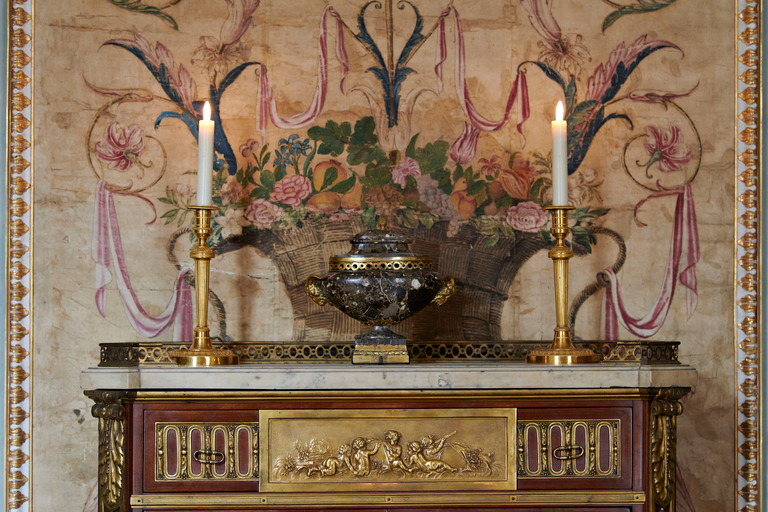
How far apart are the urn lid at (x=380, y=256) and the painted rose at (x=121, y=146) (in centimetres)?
91

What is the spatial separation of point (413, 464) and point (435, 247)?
86 centimetres

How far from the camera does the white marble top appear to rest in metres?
2.04

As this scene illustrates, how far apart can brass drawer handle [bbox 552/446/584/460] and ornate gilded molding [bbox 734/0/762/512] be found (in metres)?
0.94

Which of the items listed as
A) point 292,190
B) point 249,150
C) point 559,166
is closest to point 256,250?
point 292,190

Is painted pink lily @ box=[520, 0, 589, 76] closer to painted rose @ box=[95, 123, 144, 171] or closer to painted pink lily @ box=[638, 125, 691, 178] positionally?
painted pink lily @ box=[638, 125, 691, 178]

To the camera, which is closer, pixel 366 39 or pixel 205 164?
pixel 205 164

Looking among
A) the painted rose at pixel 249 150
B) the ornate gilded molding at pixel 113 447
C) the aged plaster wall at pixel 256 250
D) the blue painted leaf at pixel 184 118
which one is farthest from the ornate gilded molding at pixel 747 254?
the ornate gilded molding at pixel 113 447

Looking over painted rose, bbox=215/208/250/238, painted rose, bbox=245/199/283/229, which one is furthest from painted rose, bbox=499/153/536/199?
painted rose, bbox=215/208/250/238

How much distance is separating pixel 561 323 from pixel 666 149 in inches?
34.3

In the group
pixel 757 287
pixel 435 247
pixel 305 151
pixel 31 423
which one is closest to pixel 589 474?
pixel 435 247

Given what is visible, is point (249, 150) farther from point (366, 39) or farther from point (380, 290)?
point (380, 290)

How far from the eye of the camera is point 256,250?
8.77 feet

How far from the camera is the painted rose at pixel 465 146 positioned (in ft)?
8.86

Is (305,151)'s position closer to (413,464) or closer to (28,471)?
(413,464)
